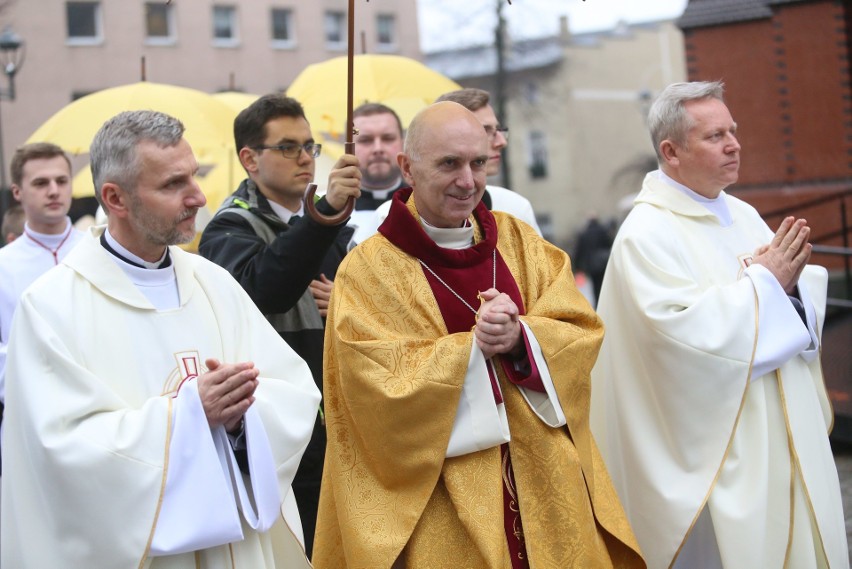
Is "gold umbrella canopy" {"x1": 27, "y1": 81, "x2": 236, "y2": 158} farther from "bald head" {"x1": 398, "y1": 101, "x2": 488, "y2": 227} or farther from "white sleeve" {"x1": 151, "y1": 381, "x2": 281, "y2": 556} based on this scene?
"white sleeve" {"x1": 151, "y1": 381, "x2": 281, "y2": 556}

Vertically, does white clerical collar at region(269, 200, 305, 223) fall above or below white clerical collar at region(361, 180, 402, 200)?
below

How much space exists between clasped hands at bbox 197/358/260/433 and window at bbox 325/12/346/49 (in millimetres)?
36353

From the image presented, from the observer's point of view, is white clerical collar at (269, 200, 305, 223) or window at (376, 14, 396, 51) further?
window at (376, 14, 396, 51)

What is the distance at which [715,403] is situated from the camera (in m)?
4.64

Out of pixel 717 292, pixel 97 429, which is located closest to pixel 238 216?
pixel 97 429

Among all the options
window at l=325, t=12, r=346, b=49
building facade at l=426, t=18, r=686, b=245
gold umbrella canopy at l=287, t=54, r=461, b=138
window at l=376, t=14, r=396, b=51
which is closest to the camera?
gold umbrella canopy at l=287, t=54, r=461, b=138

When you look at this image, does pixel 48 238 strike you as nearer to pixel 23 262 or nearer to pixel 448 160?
pixel 23 262

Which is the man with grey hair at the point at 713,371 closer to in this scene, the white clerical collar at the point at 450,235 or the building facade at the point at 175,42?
the white clerical collar at the point at 450,235

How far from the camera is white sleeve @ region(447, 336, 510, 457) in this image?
12.4 feet

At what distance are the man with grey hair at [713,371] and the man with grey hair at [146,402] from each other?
62.9 inches

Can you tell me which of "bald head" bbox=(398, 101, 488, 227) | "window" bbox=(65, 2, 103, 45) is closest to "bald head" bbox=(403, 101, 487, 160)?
"bald head" bbox=(398, 101, 488, 227)

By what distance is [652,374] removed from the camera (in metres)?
4.82

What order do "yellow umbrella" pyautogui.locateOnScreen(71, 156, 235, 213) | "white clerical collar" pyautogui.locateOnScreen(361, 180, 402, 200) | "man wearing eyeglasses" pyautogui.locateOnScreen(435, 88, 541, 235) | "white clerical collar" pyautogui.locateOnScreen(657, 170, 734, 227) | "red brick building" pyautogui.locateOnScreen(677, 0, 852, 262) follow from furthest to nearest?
"red brick building" pyautogui.locateOnScreen(677, 0, 852, 262)
"yellow umbrella" pyautogui.locateOnScreen(71, 156, 235, 213)
"white clerical collar" pyautogui.locateOnScreen(361, 180, 402, 200)
"man wearing eyeglasses" pyautogui.locateOnScreen(435, 88, 541, 235)
"white clerical collar" pyautogui.locateOnScreen(657, 170, 734, 227)

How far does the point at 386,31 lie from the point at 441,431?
3709cm
